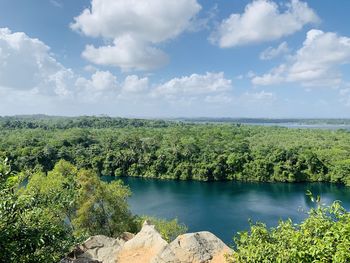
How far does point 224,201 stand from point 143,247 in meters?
40.8

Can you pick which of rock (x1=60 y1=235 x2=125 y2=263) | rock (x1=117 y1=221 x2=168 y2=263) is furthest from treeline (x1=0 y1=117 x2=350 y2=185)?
rock (x1=117 y1=221 x2=168 y2=263)

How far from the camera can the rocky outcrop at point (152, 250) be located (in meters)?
13.6

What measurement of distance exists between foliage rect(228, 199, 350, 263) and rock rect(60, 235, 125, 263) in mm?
7736

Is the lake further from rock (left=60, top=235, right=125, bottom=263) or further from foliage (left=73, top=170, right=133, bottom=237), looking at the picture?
rock (left=60, top=235, right=125, bottom=263)

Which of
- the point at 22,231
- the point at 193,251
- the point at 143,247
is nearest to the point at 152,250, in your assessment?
the point at 143,247

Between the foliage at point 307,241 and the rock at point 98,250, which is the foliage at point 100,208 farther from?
the foliage at point 307,241

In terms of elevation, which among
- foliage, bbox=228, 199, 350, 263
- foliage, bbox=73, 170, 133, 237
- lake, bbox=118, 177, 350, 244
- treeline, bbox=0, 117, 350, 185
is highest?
foliage, bbox=228, 199, 350, 263

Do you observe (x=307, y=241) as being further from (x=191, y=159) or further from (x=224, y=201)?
(x=191, y=159)

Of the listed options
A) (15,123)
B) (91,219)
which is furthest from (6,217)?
(15,123)

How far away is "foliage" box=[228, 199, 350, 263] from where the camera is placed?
7.86m

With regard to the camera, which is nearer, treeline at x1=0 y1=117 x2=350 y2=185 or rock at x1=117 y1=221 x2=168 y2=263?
rock at x1=117 y1=221 x2=168 y2=263

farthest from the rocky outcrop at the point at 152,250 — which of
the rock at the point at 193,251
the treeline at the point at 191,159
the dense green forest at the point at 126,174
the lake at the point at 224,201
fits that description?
the treeline at the point at 191,159

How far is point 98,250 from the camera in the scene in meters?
16.6

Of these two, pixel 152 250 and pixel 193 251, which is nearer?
pixel 193 251
